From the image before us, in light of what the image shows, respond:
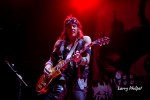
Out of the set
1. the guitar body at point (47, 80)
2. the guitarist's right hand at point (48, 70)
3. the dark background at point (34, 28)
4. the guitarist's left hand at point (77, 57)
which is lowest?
the guitar body at point (47, 80)

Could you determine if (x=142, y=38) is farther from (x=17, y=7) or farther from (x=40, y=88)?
(x=17, y=7)

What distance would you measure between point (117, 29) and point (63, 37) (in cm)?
117

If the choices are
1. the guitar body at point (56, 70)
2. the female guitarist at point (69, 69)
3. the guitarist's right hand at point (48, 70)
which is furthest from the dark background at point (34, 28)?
the guitarist's right hand at point (48, 70)

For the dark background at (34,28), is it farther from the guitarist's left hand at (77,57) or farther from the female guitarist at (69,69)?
the guitarist's left hand at (77,57)

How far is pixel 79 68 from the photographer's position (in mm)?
3643

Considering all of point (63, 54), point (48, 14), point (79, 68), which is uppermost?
point (48, 14)

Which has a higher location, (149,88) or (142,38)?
(142,38)

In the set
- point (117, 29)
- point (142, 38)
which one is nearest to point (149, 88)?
point (142, 38)

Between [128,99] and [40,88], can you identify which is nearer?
[40,88]

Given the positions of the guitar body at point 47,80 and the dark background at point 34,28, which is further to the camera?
the dark background at point 34,28

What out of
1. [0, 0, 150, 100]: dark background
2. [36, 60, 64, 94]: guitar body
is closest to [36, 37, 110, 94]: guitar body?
[36, 60, 64, 94]: guitar body

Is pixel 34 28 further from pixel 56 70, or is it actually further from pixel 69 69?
pixel 69 69

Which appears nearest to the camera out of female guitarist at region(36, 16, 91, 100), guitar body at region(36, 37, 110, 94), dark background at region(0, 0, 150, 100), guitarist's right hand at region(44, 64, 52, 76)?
female guitarist at region(36, 16, 91, 100)

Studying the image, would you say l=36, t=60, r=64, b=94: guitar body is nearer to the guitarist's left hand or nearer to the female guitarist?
the female guitarist
